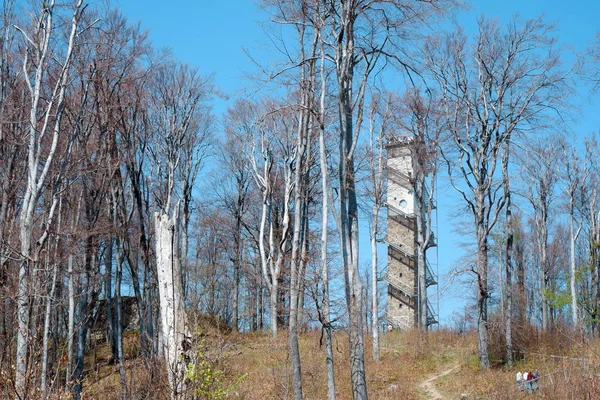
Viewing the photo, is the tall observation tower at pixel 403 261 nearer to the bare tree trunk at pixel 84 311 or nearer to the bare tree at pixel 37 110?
the bare tree trunk at pixel 84 311

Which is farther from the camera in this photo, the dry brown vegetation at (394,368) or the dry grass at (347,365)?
the dry grass at (347,365)

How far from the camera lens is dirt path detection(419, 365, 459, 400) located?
17219mm

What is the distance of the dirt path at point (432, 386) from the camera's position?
1722 cm

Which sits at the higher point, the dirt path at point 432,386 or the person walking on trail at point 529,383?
the person walking on trail at point 529,383

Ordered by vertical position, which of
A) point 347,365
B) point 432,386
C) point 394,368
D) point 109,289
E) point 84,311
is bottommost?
point 432,386

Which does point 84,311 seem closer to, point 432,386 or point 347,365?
point 347,365

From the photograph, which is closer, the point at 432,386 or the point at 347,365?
the point at 432,386

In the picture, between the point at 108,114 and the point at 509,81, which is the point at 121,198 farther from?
the point at 509,81

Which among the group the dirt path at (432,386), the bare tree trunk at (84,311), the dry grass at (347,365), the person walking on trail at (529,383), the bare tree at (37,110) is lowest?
the dirt path at (432,386)

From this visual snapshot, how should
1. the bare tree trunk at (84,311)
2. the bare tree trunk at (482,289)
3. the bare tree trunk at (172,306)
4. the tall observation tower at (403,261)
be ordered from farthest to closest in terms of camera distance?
the tall observation tower at (403,261), the bare tree trunk at (482,289), the bare tree trunk at (84,311), the bare tree trunk at (172,306)

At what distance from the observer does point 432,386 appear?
59.9 ft

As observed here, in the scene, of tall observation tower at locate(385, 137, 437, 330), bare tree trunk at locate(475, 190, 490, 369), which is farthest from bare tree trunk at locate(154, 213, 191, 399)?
tall observation tower at locate(385, 137, 437, 330)

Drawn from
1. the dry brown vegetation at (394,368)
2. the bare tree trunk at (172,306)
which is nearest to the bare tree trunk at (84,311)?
the dry brown vegetation at (394,368)

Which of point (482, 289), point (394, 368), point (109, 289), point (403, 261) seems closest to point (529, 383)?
point (482, 289)
